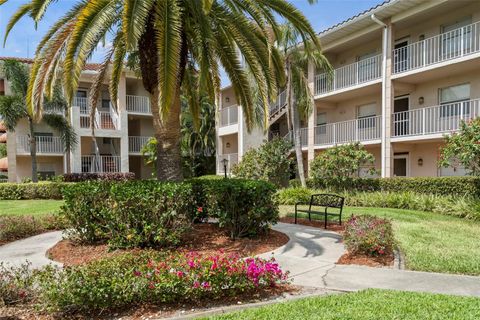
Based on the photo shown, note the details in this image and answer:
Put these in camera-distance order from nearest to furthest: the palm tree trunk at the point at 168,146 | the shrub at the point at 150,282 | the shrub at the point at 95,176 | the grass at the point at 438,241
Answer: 1. the shrub at the point at 150,282
2. the grass at the point at 438,241
3. the palm tree trunk at the point at 168,146
4. the shrub at the point at 95,176

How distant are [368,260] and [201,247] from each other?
3421mm

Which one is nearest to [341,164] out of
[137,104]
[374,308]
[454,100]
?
[454,100]

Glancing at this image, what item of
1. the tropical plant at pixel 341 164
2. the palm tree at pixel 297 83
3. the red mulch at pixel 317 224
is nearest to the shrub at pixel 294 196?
the tropical plant at pixel 341 164

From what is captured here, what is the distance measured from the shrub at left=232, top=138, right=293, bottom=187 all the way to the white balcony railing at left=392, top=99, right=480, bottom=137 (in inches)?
230

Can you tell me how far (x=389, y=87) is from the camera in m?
17.2

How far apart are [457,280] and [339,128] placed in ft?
51.3

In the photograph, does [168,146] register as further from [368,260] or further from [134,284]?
[368,260]

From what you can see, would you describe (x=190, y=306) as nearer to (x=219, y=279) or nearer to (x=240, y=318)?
(x=219, y=279)

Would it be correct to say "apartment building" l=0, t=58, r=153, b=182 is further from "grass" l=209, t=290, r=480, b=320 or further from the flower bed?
"grass" l=209, t=290, r=480, b=320

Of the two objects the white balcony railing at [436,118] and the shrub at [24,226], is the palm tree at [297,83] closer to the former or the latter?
the white balcony railing at [436,118]

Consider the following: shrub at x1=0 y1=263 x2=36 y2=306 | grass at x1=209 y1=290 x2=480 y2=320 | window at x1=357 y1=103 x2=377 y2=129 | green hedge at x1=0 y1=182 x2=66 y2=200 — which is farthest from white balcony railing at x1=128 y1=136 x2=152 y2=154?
grass at x1=209 y1=290 x2=480 y2=320

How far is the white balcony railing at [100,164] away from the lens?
25781 millimetres

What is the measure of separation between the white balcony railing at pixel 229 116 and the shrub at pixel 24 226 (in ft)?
54.3

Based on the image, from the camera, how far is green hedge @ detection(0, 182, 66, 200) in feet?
63.5
